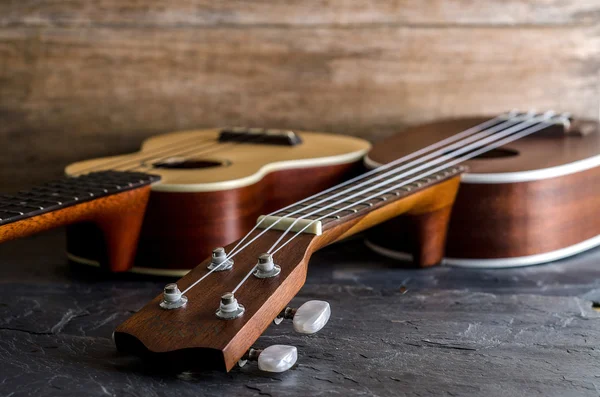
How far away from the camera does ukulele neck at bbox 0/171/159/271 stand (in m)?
1.14

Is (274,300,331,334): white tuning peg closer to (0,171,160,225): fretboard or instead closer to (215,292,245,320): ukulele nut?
(215,292,245,320): ukulele nut

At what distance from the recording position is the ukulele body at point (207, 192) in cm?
136

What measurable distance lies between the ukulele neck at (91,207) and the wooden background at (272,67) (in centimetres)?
59

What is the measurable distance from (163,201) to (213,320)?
50 cm

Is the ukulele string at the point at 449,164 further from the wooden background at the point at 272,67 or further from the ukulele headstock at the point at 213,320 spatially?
the wooden background at the point at 272,67

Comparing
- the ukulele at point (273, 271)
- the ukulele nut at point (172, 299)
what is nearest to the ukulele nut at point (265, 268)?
the ukulele at point (273, 271)

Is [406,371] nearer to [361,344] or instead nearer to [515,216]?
[361,344]

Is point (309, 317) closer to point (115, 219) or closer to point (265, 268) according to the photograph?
point (265, 268)

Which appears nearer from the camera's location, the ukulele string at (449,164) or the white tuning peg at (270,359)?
the white tuning peg at (270,359)

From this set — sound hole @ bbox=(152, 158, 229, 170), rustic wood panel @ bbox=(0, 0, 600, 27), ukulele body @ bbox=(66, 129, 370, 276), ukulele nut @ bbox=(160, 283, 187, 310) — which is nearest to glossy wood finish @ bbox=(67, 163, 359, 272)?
ukulele body @ bbox=(66, 129, 370, 276)

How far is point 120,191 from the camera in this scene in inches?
50.7

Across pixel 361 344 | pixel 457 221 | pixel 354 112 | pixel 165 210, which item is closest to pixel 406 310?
pixel 361 344

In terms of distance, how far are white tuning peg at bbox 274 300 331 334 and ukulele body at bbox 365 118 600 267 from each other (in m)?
0.53

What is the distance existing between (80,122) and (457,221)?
1.02m
